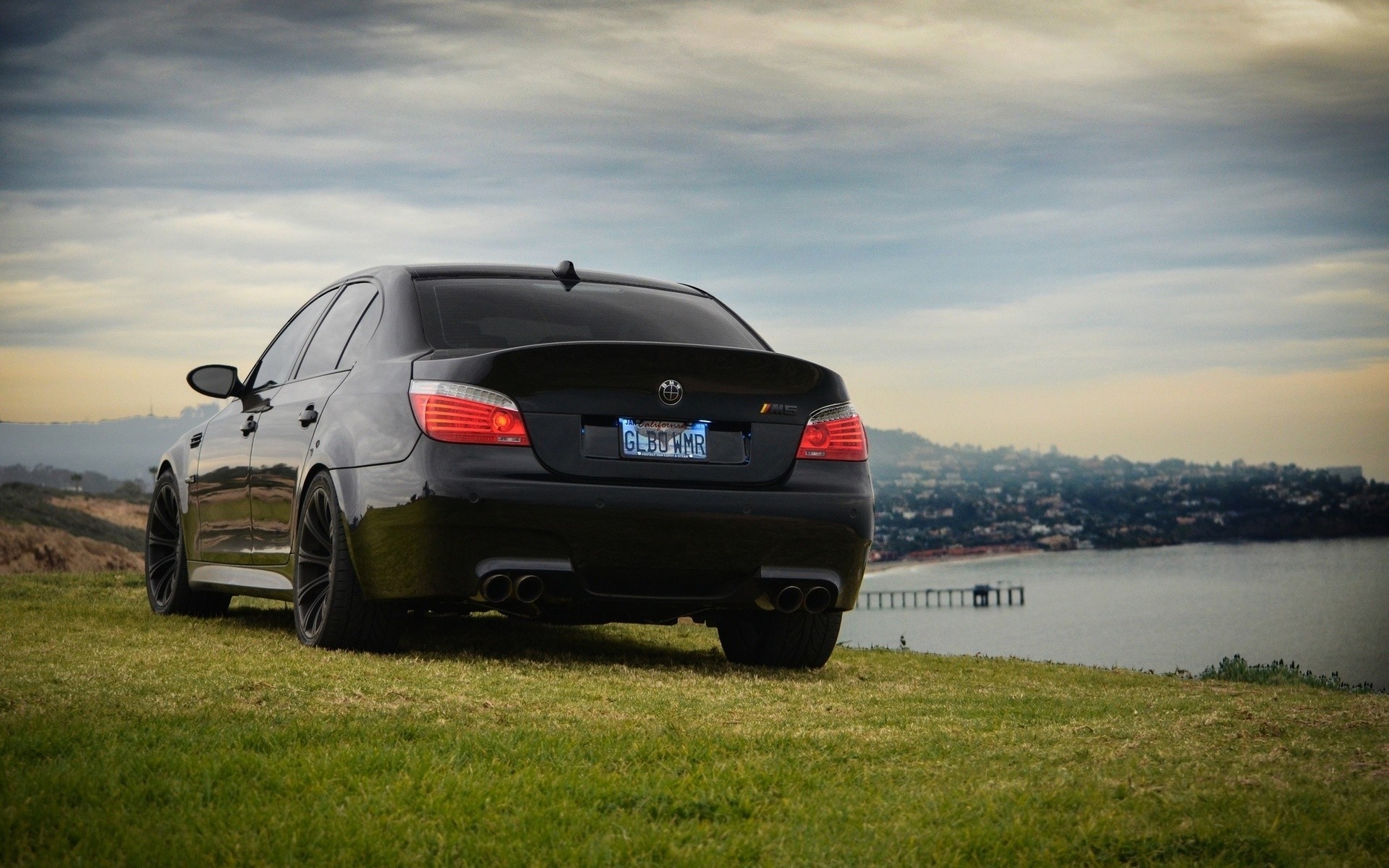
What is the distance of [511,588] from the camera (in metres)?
6.09

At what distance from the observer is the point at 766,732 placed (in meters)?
4.76

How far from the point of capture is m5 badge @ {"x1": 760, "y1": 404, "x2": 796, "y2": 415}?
6.33 m

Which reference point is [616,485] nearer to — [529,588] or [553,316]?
[529,588]

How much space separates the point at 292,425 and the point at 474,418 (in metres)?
1.81

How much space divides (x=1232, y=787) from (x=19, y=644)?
17.8ft

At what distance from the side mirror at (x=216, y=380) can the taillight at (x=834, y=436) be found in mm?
3838

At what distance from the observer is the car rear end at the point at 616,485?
6.02m

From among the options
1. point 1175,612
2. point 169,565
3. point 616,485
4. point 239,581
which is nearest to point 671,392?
point 616,485

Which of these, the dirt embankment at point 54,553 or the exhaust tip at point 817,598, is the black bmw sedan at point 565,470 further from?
the dirt embankment at point 54,553

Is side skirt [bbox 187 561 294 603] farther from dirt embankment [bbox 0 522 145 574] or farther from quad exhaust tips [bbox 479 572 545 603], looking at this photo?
dirt embankment [bbox 0 522 145 574]

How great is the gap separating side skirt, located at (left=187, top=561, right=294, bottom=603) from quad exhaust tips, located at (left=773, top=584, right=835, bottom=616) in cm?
248

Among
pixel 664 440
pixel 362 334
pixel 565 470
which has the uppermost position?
pixel 362 334

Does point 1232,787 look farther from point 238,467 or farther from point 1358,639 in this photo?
point 1358,639

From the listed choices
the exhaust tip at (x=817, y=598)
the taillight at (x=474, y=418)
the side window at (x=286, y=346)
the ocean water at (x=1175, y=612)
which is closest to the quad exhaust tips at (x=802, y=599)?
the exhaust tip at (x=817, y=598)
